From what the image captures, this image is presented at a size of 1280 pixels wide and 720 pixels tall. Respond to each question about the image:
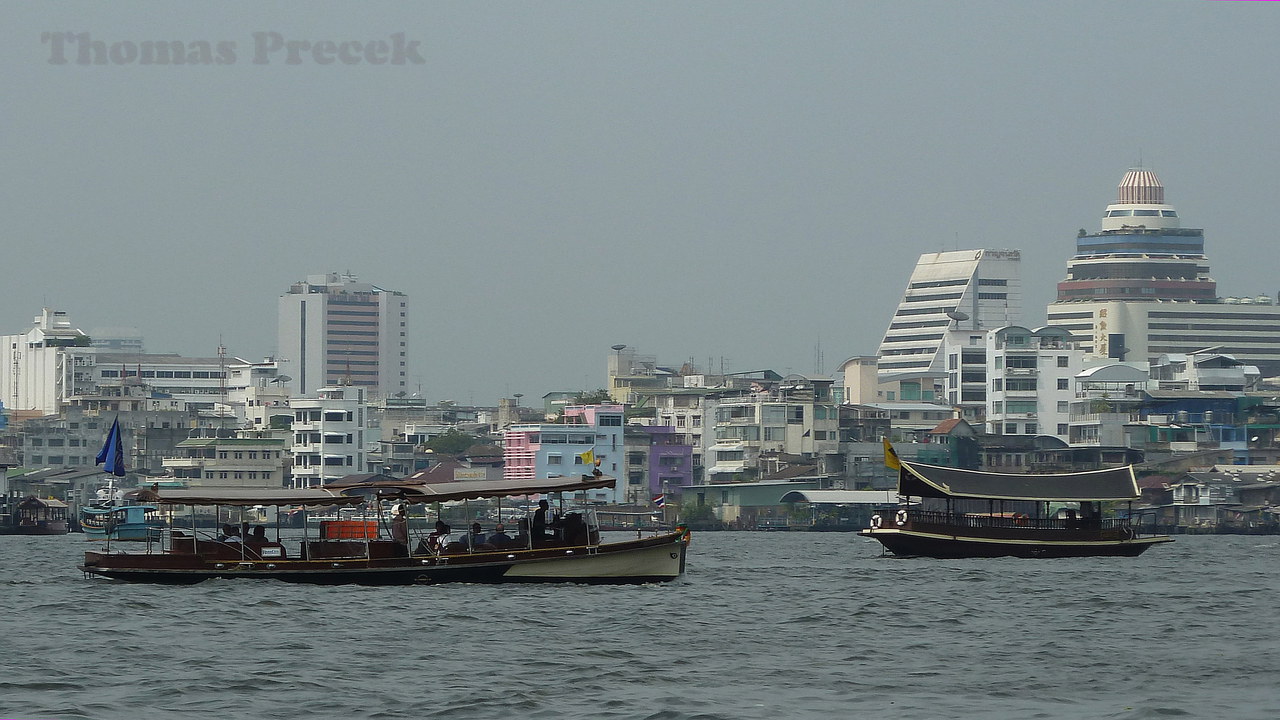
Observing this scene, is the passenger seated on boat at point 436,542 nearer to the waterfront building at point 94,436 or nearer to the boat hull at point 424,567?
the boat hull at point 424,567

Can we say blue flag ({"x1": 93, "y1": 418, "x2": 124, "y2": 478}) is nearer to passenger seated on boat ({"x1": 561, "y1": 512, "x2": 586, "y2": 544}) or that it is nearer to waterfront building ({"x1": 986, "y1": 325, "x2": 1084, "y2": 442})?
passenger seated on boat ({"x1": 561, "y1": 512, "x2": 586, "y2": 544})

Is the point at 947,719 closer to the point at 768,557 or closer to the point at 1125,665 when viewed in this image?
the point at 1125,665

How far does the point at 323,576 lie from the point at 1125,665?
15.7m

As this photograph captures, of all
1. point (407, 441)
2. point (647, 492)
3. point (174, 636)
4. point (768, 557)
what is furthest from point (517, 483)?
point (407, 441)

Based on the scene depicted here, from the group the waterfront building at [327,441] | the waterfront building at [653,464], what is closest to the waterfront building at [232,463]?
the waterfront building at [327,441]

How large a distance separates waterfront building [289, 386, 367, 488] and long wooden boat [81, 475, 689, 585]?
9862 cm

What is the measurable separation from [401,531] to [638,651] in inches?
442

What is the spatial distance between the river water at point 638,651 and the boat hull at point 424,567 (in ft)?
0.99

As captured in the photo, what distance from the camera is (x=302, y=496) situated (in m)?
38.0

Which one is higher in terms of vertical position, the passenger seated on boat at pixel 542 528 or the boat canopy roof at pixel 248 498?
the boat canopy roof at pixel 248 498

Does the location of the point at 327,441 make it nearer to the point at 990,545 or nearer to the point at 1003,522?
the point at 1003,522

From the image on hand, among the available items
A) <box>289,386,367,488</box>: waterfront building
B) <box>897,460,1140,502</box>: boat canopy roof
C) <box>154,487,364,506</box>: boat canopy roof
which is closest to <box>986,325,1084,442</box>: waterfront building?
<box>289,386,367,488</box>: waterfront building

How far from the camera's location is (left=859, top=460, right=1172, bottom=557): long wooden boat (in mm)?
59906

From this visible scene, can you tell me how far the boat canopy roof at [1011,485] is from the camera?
59969mm
